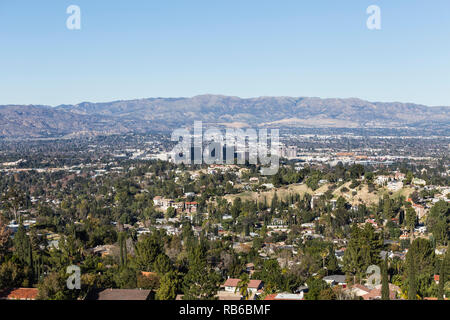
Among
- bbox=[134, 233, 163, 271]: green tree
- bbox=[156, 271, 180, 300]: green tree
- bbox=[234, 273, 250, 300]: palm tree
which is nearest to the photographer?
bbox=[156, 271, 180, 300]: green tree

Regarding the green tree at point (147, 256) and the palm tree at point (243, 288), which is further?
the green tree at point (147, 256)

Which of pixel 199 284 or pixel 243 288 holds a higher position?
pixel 199 284

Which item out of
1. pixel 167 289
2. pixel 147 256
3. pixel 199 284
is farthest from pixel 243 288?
pixel 147 256

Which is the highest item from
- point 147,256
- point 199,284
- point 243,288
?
point 199,284

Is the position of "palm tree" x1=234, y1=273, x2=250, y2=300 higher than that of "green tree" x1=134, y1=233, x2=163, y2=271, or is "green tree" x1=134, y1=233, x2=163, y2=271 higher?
"green tree" x1=134, y1=233, x2=163, y2=271

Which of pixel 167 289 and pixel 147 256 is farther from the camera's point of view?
pixel 147 256

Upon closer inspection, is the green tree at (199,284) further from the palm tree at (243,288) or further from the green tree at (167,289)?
the palm tree at (243,288)

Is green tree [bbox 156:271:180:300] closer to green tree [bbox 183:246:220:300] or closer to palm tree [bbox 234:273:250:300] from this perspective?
green tree [bbox 183:246:220:300]

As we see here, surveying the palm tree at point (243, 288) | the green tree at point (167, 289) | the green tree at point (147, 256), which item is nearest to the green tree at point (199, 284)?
the green tree at point (167, 289)

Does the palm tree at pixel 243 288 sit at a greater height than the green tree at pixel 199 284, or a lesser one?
lesser

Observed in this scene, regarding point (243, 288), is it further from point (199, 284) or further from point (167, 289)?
point (167, 289)

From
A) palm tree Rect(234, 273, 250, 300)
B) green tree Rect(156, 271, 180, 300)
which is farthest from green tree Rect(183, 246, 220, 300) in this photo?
palm tree Rect(234, 273, 250, 300)
